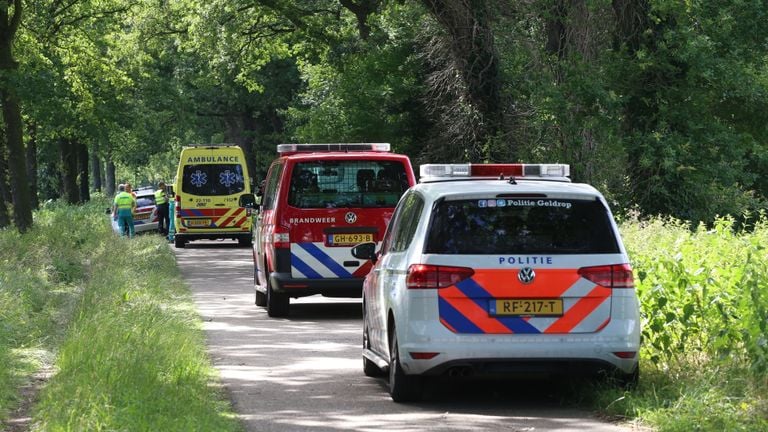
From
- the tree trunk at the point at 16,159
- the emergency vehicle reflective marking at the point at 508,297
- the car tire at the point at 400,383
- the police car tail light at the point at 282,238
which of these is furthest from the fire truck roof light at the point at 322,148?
the tree trunk at the point at 16,159

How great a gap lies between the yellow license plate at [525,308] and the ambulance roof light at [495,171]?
60.1 inches

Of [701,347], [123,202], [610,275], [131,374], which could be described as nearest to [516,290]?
[610,275]

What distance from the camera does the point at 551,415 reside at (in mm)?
9758

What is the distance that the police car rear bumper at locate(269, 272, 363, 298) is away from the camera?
17.4m

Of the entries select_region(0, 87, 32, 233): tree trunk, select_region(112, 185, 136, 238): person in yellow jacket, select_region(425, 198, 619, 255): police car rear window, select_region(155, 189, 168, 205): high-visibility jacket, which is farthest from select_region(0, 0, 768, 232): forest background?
select_region(425, 198, 619, 255): police car rear window

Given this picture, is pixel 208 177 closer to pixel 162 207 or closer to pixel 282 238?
pixel 162 207

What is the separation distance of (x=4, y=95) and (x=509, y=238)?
77.7ft

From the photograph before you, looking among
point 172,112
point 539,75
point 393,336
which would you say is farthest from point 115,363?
point 172,112

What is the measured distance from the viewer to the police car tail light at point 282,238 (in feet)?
57.1

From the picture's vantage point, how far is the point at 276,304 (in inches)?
706

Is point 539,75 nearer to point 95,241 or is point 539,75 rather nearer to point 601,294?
point 95,241

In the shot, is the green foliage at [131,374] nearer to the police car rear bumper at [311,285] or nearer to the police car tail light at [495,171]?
the police car rear bumper at [311,285]

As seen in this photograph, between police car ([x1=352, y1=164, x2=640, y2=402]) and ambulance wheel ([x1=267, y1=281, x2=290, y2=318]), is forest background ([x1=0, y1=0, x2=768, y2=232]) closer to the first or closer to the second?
ambulance wheel ([x1=267, y1=281, x2=290, y2=318])

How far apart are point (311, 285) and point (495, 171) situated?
6638 mm
